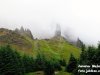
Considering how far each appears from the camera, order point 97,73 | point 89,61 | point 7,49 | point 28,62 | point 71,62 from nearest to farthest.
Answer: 1. point 97,73
2. point 89,61
3. point 7,49
4. point 71,62
5. point 28,62

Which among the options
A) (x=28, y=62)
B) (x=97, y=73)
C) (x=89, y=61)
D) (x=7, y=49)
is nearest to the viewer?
(x=97, y=73)

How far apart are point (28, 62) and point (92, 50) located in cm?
6498

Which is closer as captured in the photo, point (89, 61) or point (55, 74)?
point (89, 61)

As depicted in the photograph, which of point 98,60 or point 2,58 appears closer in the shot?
point 98,60

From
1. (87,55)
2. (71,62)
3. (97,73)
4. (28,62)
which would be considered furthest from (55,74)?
(97,73)

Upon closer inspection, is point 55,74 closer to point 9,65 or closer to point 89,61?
point 9,65

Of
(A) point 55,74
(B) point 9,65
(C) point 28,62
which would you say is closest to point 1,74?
(B) point 9,65

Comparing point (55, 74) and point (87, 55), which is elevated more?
point (87, 55)

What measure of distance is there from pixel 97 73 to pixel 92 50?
10440mm

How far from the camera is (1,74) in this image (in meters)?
98.9

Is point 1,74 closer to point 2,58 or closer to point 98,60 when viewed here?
point 2,58

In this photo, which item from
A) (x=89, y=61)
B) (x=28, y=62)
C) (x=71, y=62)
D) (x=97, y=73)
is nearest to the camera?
(x=97, y=73)

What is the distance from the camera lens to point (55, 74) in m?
124

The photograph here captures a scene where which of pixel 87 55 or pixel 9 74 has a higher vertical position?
pixel 87 55
